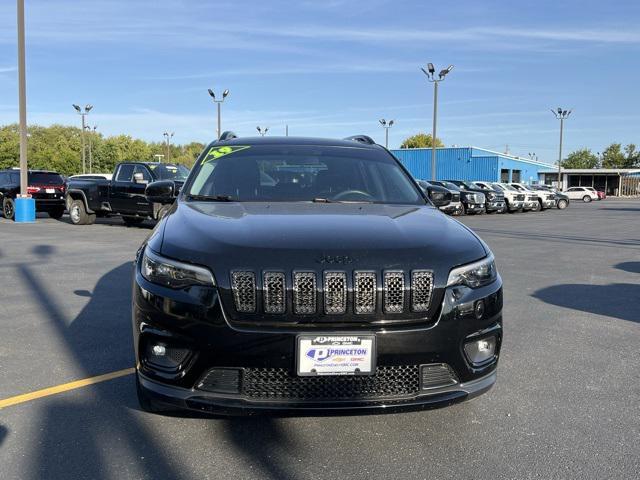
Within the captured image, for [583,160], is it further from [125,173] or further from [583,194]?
[125,173]

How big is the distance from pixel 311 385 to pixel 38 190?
66.7 feet

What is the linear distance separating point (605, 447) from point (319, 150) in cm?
289

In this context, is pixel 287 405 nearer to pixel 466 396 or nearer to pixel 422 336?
pixel 422 336

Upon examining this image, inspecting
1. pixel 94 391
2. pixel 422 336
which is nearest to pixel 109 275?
pixel 94 391

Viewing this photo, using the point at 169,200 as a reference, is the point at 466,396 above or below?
below

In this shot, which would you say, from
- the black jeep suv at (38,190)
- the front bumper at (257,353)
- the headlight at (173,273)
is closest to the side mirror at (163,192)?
the headlight at (173,273)

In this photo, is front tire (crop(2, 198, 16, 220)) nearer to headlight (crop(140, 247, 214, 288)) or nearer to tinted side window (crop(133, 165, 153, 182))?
tinted side window (crop(133, 165, 153, 182))

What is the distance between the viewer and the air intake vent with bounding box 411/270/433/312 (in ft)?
9.31

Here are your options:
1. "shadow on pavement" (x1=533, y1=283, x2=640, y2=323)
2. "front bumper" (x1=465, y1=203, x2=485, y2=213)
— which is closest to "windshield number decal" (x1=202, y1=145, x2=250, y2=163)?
"shadow on pavement" (x1=533, y1=283, x2=640, y2=323)

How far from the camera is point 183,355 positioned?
2.82m

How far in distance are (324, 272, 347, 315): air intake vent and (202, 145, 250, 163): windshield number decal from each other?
224cm

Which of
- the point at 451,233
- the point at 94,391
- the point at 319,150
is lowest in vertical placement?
the point at 94,391

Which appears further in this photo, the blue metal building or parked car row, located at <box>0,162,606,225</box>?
the blue metal building

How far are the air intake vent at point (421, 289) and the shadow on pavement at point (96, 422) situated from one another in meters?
Result: 1.40
